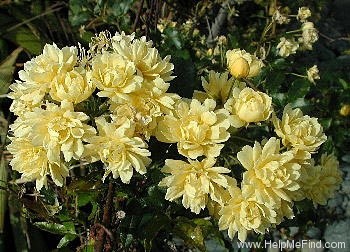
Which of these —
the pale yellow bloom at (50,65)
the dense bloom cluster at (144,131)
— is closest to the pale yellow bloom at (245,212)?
the dense bloom cluster at (144,131)

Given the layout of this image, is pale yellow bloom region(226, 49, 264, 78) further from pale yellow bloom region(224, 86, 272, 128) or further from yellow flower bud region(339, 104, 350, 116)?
yellow flower bud region(339, 104, 350, 116)

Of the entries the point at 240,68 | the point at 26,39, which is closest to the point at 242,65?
the point at 240,68

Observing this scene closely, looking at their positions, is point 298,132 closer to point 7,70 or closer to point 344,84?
point 344,84

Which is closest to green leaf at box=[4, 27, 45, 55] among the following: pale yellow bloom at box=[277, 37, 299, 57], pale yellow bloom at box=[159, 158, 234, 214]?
pale yellow bloom at box=[277, 37, 299, 57]

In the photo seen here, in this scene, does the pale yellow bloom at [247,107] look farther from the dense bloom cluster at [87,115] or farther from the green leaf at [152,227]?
the green leaf at [152,227]

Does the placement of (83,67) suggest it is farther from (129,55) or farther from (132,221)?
(132,221)
